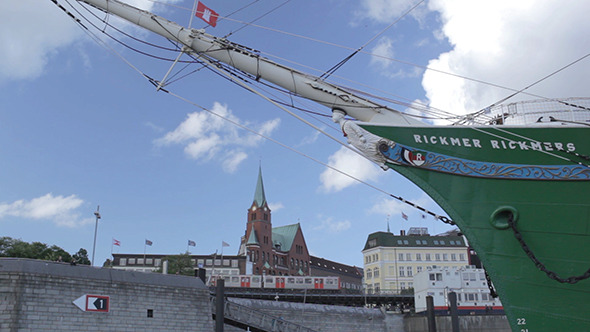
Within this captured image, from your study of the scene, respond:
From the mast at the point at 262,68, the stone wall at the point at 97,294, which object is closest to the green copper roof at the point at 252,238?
the stone wall at the point at 97,294

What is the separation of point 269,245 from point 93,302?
72.6m

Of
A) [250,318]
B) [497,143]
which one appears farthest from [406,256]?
[497,143]

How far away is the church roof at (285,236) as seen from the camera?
99062mm

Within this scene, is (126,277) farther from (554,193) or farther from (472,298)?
(472,298)

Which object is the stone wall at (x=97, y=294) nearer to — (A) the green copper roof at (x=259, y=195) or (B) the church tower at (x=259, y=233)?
(B) the church tower at (x=259, y=233)

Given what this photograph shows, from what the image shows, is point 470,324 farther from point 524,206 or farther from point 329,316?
point 524,206

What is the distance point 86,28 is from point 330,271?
96951mm

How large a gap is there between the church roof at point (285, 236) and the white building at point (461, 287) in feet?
183

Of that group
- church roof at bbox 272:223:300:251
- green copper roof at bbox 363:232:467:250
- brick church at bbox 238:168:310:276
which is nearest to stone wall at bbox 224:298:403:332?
green copper roof at bbox 363:232:467:250

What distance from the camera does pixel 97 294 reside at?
2055 cm

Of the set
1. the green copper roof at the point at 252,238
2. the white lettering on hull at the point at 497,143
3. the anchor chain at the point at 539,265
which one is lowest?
the anchor chain at the point at 539,265

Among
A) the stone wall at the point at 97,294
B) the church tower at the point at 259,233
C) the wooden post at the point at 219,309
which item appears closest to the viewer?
the stone wall at the point at 97,294

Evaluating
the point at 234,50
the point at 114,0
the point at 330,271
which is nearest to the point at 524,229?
the point at 234,50

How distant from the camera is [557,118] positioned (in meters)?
12.2
